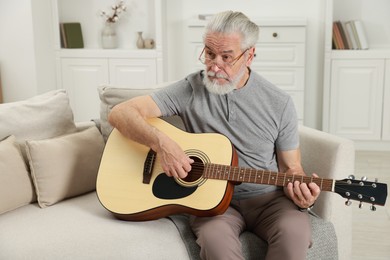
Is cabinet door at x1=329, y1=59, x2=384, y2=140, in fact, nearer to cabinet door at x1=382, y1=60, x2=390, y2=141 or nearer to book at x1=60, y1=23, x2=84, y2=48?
cabinet door at x1=382, y1=60, x2=390, y2=141

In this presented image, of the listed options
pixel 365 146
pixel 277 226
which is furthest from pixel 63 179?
pixel 365 146

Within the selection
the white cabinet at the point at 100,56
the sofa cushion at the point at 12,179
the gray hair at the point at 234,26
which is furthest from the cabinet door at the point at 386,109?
the sofa cushion at the point at 12,179

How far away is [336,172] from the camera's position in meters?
2.08

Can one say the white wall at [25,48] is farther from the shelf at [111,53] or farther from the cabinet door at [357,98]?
the cabinet door at [357,98]

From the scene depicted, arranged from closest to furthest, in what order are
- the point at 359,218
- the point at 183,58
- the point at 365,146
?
the point at 359,218
the point at 365,146
the point at 183,58

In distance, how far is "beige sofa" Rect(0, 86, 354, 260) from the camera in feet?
5.94

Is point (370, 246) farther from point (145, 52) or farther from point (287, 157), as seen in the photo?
point (145, 52)

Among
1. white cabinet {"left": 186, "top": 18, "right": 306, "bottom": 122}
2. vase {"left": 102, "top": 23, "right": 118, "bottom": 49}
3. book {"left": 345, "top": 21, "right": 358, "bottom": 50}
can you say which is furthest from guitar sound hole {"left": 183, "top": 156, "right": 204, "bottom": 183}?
vase {"left": 102, "top": 23, "right": 118, "bottom": 49}

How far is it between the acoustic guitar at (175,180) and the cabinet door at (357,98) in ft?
9.58

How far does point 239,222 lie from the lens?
1.92 metres

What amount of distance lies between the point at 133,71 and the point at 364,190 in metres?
3.51

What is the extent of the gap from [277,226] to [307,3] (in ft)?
11.3

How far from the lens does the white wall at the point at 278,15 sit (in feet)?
16.0

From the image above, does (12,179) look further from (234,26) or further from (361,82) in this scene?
(361,82)
